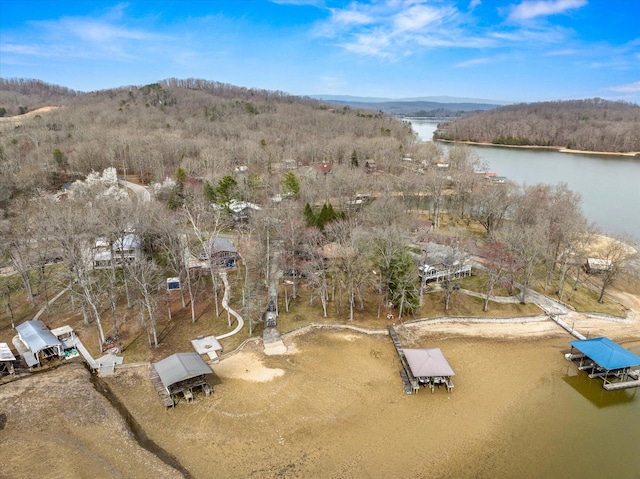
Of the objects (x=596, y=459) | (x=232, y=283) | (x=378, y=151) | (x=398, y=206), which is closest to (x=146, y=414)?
(x=232, y=283)

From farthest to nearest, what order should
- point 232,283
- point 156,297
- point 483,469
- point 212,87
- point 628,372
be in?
point 212,87, point 232,283, point 156,297, point 628,372, point 483,469

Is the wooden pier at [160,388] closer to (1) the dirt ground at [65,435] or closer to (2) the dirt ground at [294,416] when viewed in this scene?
(2) the dirt ground at [294,416]

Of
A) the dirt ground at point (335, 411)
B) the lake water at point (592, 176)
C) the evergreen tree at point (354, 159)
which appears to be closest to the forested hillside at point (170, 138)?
the evergreen tree at point (354, 159)

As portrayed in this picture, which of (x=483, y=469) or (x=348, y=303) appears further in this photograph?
(x=348, y=303)

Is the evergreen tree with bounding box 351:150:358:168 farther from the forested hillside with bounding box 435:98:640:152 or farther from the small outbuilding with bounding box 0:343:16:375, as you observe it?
the forested hillside with bounding box 435:98:640:152

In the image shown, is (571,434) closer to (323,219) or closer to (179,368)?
(179,368)

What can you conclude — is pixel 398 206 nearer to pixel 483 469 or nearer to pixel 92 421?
pixel 483 469

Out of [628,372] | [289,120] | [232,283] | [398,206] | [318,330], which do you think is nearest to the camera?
[628,372]
